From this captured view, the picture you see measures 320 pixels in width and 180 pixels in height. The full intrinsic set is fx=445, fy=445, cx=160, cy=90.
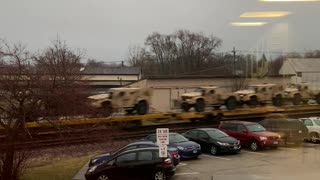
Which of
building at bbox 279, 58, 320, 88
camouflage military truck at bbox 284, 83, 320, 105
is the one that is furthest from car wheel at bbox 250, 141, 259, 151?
building at bbox 279, 58, 320, 88

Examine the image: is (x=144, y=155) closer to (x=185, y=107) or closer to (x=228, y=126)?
(x=185, y=107)

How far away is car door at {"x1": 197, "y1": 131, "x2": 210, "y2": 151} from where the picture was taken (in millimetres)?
10634

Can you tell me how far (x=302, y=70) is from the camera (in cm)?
175

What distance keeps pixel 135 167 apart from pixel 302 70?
5.99 m

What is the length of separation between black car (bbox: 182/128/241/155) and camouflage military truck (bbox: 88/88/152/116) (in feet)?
6.22

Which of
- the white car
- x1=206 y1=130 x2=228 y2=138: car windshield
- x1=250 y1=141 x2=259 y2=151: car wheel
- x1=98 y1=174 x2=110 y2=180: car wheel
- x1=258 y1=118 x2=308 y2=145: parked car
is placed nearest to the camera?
x1=258 y1=118 x2=308 y2=145: parked car

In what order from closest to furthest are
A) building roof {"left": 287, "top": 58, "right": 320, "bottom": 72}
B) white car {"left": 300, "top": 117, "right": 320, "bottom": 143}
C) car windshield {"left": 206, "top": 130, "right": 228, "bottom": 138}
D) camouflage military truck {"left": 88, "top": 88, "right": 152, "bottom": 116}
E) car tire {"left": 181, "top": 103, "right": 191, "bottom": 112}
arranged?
1. building roof {"left": 287, "top": 58, "right": 320, "bottom": 72}
2. white car {"left": 300, "top": 117, "right": 320, "bottom": 143}
3. car windshield {"left": 206, "top": 130, "right": 228, "bottom": 138}
4. car tire {"left": 181, "top": 103, "right": 191, "bottom": 112}
5. camouflage military truck {"left": 88, "top": 88, "right": 152, "bottom": 116}

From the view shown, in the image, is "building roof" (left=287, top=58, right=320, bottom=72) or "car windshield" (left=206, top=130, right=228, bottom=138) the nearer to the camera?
"building roof" (left=287, top=58, right=320, bottom=72)

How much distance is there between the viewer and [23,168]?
863 cm

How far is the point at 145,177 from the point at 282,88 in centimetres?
588

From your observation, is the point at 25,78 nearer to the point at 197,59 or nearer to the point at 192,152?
the point at 192,152

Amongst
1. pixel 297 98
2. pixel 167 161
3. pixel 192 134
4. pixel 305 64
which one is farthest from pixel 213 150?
pixel 305 64

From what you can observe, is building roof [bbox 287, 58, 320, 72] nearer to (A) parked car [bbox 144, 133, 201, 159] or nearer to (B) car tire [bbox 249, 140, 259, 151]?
(A) parked car [bbox 144, 133, 201, 159]

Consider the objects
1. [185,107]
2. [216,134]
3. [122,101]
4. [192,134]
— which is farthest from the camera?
[122,101]
